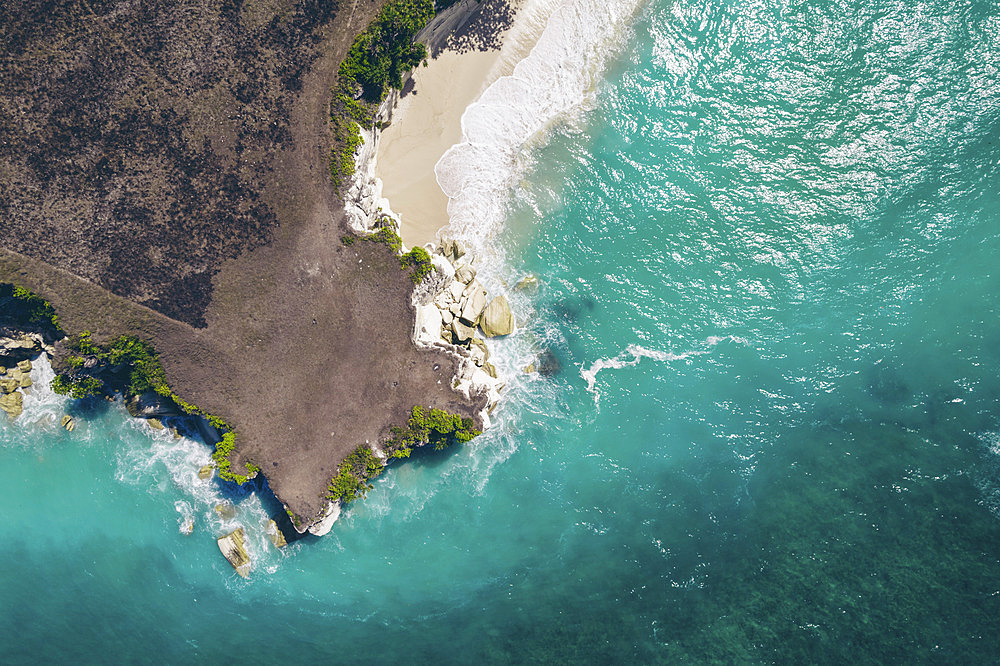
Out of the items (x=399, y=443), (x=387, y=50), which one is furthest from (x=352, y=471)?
(x=387, y=50)

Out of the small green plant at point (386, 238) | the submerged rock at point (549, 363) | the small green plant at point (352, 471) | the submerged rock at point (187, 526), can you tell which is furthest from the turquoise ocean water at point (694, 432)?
the small green plant at point (386, 238)

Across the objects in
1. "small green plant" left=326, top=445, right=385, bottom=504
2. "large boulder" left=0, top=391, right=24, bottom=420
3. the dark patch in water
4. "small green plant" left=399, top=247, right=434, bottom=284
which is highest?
the dark patch in water

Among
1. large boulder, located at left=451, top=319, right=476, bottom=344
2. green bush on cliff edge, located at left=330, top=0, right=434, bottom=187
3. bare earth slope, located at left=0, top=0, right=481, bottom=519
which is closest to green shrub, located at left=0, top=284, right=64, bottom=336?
bare earth slope, located at left=0, top=0, right=481, bottom=519

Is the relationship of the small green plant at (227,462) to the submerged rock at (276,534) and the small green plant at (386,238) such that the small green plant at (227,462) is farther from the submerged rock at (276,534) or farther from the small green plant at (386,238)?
the small green plant at (386,238)

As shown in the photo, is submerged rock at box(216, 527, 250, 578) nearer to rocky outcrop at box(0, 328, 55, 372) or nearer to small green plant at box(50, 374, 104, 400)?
small green plant at box(50, 374, 104, 400)

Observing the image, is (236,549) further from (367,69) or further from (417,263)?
(367,69)
